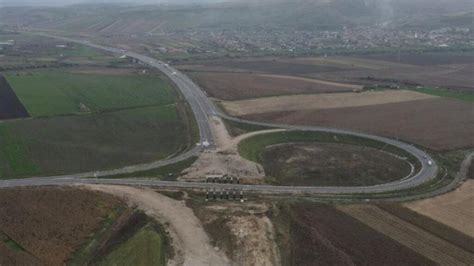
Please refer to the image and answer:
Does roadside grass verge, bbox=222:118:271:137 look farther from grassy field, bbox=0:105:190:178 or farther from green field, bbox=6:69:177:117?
green field, bbox=6:69:177:117

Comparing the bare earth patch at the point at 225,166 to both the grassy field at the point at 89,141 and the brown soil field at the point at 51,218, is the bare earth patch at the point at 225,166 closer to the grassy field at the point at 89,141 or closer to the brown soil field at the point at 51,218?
the grassy field at the point at 89,141

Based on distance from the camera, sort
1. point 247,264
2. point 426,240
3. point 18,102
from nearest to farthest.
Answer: point 247,264, point 426,240, point 18,102

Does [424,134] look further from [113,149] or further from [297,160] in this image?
[113,149]

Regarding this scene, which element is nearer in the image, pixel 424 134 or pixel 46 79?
pixel 424 134

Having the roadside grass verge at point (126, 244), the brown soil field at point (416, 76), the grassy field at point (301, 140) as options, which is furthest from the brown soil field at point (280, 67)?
the roadside grass verge at point (126, 244)

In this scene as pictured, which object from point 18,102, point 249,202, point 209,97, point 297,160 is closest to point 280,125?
point 297,160

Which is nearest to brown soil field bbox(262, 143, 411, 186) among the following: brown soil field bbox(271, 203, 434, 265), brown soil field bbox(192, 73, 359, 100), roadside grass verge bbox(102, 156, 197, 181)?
roadside grass verge bbox(102, 156, 197, 181)
